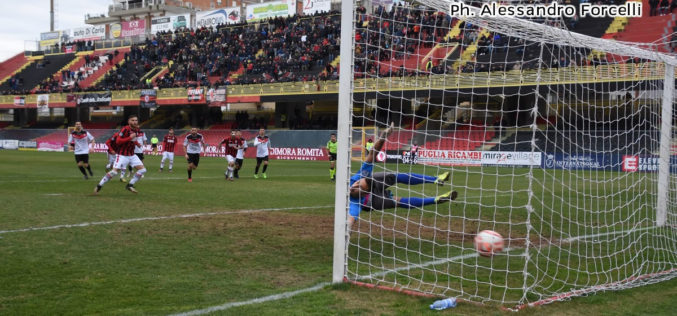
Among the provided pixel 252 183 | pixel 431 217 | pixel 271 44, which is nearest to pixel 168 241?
pixel 431 217

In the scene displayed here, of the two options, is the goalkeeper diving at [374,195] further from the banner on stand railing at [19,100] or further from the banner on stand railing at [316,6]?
the banner on stand railing at [19,100]

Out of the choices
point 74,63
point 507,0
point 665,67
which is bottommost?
point 665,67

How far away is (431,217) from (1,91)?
66125mm

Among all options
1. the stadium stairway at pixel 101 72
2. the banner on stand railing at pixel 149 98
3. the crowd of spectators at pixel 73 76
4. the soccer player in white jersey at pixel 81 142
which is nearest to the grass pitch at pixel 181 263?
the soccer player in white jersey at pixel 81 142

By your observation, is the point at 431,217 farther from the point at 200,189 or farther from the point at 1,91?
the point at 1,91

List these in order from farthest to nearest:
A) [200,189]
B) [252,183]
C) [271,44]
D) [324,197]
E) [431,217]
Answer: [271,44], [252,183], [200,189], [324,197], [431,217]

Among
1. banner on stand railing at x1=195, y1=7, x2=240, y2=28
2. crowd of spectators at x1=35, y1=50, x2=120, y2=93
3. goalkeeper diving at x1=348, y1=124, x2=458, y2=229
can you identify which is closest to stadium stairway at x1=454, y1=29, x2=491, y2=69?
goalkeeper diving at x1=348, y1=124, x2=458, y2=229

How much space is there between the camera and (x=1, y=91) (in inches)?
2510

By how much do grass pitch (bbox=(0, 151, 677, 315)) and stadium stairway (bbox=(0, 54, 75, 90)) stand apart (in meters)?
57.0

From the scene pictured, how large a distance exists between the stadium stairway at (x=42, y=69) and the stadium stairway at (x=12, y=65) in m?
1.53

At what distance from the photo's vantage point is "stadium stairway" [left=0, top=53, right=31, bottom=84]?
220ft

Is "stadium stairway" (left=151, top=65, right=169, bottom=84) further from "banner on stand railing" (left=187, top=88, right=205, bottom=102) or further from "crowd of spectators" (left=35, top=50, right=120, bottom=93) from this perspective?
"crowd of spectators" (left=35, top=50, right=120, bottom=93)

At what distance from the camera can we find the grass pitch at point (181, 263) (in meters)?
5.25

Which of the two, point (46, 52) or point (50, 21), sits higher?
point (50, 21)
